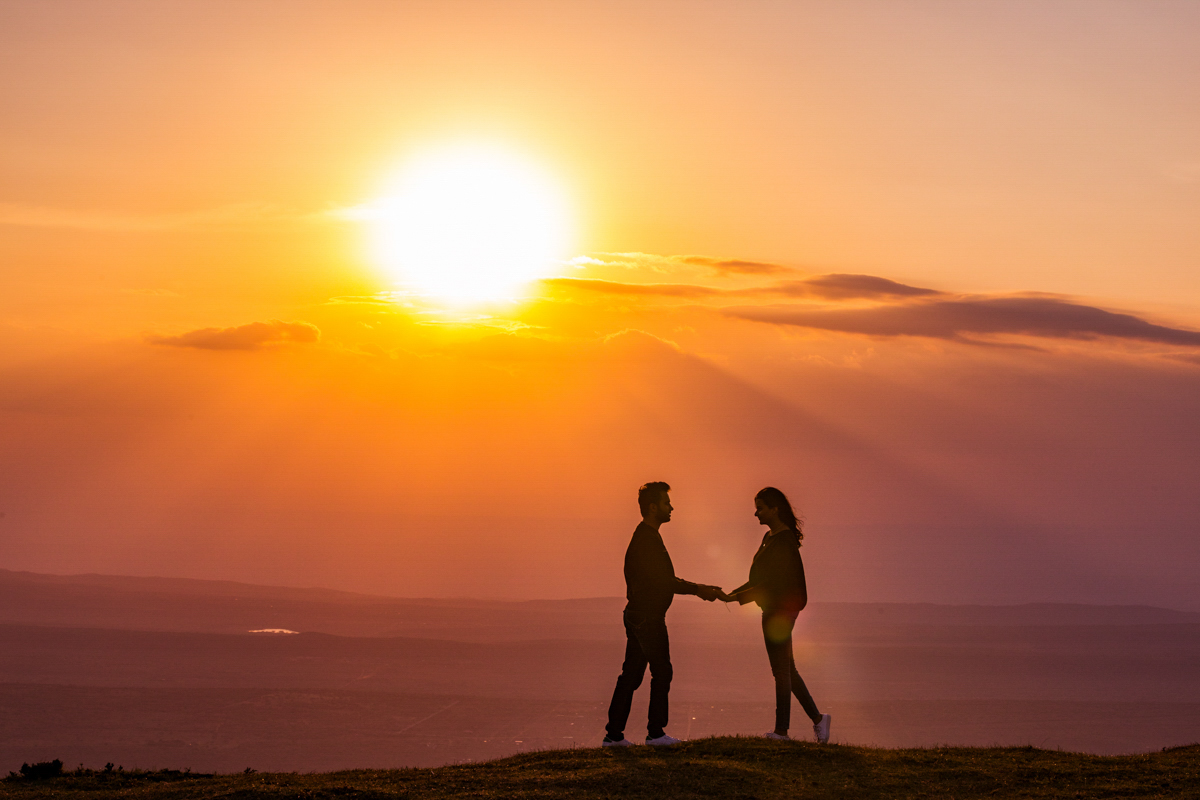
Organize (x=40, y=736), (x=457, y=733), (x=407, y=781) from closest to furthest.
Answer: (x=407, y=781), (x=40, y=736), (x=457, y=733)

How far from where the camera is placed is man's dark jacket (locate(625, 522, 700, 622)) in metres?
16.6

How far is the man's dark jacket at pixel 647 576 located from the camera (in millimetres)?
16609

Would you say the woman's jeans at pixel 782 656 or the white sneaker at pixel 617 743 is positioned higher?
the woman's jeans at pixel 782 656

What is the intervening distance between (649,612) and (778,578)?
73.3 inches

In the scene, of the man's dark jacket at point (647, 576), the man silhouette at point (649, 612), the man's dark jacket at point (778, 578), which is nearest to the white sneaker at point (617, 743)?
the man silhouette at point (649, 612)

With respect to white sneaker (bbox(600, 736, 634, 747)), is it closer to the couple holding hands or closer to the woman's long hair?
the couple holding hands

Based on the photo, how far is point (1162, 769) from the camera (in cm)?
1533

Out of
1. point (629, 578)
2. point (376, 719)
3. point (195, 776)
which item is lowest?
point (376, 719)

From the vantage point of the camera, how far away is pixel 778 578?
16.6 meters

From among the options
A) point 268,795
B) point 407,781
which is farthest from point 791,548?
point 268,795

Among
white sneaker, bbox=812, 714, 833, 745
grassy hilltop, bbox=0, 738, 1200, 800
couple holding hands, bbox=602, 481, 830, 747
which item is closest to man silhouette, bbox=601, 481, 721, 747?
couple holding hands, bbox=602, 481, 830, 747

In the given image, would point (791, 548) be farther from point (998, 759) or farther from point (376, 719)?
point (376, 719)

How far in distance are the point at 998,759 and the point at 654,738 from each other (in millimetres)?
4656

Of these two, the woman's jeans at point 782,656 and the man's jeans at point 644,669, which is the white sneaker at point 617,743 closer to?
the man's jeans at point 644,669
